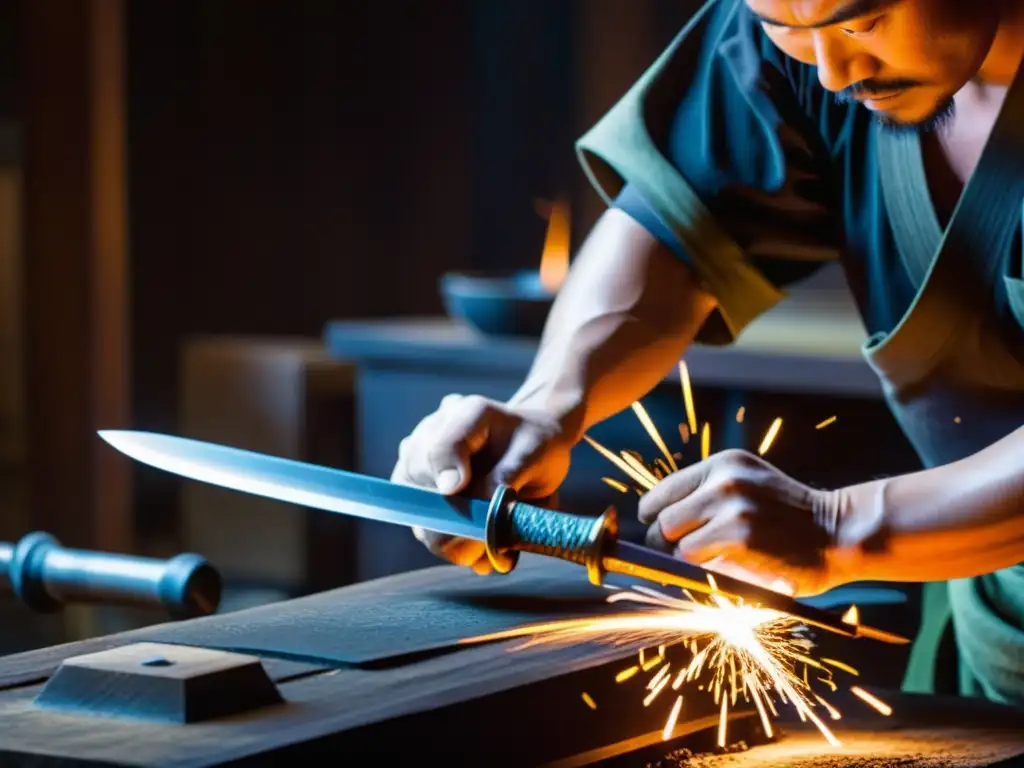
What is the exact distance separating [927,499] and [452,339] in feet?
4.65

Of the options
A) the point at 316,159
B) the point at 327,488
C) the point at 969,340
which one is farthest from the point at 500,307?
the point at 316,159

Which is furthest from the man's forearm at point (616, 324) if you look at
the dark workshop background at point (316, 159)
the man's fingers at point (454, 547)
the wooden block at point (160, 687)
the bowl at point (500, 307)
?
the dark workshop background at point (316, 159)

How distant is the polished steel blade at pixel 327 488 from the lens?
1.01 meters

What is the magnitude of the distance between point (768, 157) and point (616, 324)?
17 cm

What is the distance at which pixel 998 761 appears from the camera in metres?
→ 0.94

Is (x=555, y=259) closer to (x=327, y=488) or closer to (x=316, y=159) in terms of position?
Answer: (x=327, y=488)

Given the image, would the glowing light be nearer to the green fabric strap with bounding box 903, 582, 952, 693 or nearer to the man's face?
the green fabric strap with bounding box 903, 582, 952, 693

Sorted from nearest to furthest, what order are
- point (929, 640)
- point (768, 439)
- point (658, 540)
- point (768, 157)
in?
point (658, 540) → point (768, 439) → point (768, 157) → point (929, 640)

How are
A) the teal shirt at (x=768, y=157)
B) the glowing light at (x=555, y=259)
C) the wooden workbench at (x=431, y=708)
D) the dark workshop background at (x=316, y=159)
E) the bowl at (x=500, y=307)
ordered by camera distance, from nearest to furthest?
the wooden workbench at (x=431, y=708) → the teal shirt at (x=768, y=157) → the bowl at (x=500, y=307) → the glowing light at (x=555, y=259) → the dark workshop background at (x=316, y=159)

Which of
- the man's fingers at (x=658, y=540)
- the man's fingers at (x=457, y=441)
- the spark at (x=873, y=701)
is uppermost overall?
the man's fingers at (x=457, y=441)

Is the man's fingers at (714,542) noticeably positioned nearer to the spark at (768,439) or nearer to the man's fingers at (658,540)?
the man's fingers at (658,540)

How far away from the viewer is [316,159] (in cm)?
422

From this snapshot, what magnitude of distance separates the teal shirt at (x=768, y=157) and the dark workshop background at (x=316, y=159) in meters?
2.25

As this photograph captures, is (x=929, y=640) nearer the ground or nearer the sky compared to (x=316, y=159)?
nearer the ground
